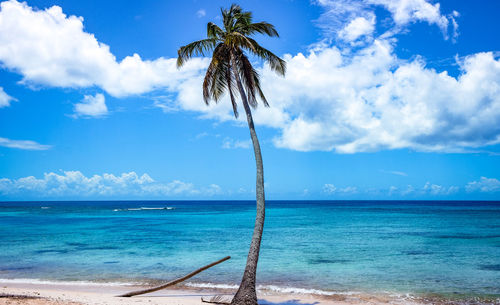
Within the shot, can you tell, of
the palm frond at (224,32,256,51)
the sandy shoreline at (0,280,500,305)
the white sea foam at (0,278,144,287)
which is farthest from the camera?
the white sea foam at (0,278,144,287)

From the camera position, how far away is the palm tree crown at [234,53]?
1107 centimetres

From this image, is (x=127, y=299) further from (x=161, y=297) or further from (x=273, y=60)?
(x=273, y=60)

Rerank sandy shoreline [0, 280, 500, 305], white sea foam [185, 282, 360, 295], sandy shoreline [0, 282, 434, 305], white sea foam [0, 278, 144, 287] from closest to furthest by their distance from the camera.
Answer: sandy shoreline [0, 282, 434, 305] < sandy shoreline [0, 280, 500, 305] < white sea foam [185, 282, 360, 295] < white sea foam [0, 278, 144, 287]

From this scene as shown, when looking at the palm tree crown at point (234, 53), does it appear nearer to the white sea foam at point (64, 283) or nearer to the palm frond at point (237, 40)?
the palm frond at point (237, 40)

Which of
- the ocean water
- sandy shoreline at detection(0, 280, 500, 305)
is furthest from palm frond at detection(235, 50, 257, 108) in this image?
the ocean water

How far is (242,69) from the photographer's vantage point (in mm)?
11641

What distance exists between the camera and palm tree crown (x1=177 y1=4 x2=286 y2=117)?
Result: 11.1 meters

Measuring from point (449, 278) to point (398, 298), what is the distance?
458cm

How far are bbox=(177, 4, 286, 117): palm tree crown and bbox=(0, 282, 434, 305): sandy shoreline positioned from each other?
6.83 metres

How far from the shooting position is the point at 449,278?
16141mm

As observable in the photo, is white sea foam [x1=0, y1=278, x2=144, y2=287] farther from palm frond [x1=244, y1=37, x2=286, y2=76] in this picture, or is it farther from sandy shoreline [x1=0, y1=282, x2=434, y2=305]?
palm frond [x1=244, y1=37, x2=286, y2=76]

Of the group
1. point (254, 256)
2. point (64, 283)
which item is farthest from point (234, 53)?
point (64, 283)

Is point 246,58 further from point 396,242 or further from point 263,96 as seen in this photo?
A: point 396,242

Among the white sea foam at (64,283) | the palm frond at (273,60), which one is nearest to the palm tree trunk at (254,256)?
the palm frond at (273,60)
